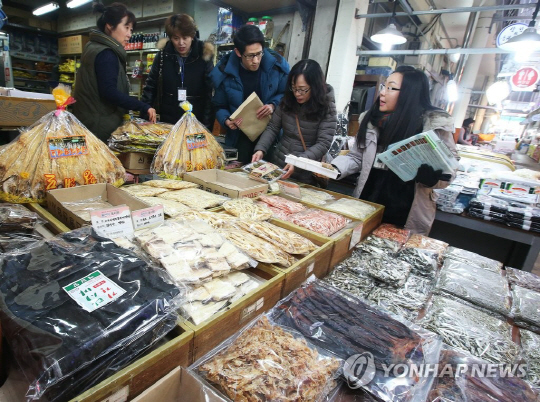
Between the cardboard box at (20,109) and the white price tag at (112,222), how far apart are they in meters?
2.85

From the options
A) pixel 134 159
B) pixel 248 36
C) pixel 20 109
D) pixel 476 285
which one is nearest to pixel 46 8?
pixel 20 109

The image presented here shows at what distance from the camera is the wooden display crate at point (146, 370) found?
67cm

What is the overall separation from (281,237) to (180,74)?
7.39ft

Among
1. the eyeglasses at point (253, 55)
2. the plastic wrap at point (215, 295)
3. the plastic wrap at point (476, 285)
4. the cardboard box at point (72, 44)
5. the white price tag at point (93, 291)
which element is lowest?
the plastic wrap at point (476, 285)

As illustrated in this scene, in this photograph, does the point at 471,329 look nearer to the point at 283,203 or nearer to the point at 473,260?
the point at 473,260

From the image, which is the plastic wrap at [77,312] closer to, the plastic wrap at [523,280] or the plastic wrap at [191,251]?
the plastic wrap at [191,251]

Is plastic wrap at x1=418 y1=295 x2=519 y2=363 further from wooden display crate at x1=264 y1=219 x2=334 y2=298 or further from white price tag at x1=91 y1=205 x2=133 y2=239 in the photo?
white price tag at x1=91 y1=205 x2=133 y2=239

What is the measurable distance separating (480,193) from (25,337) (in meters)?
3.33

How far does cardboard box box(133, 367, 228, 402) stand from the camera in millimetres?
756

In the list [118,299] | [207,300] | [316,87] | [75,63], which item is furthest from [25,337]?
[75,63]

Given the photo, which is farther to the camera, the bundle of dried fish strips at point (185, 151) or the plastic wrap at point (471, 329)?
the bundle of dried fish strips at point (185, 151)

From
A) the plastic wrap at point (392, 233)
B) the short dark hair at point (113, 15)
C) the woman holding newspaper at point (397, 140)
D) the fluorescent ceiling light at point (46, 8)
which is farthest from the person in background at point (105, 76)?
the fluorescent ceiling light at point (46, 8)

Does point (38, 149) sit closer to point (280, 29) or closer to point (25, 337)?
point (25, 337)

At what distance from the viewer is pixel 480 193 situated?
282 cm
